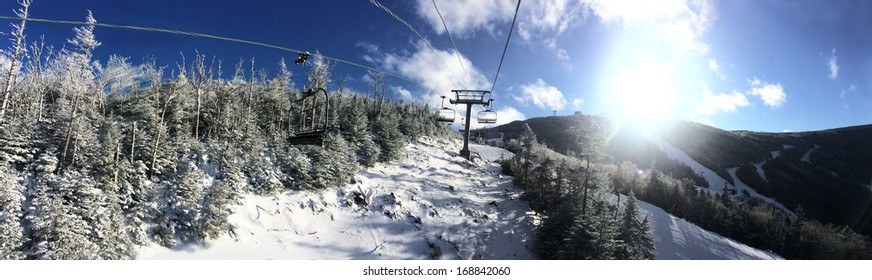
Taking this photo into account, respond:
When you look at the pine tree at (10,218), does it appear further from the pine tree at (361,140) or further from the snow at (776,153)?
the snow at (776,153)

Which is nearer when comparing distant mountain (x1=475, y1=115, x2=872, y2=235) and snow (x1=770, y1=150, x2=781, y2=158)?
distant mountain (x1=475, y1=115, x2=872, y2=235)

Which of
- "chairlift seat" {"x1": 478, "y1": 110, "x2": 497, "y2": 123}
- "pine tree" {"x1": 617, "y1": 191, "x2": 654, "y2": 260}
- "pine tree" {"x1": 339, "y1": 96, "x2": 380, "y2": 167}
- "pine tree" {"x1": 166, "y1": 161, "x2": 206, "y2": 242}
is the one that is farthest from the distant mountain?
"pine tree" {"x1": 166, "y1": 161, "x2": 206, "y2": 242}

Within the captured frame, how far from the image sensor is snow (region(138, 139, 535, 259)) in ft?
35.0

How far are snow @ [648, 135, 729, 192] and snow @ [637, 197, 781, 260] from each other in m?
37.9

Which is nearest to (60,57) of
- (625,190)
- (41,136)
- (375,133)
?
(41,136)

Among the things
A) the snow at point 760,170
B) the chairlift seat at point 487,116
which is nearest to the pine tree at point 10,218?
the chairlift seat at point 487,116

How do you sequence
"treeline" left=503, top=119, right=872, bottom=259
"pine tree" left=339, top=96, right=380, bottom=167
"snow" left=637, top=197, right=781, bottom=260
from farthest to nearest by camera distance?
"pine tree" left=339, top=96, right=380, bottom=167
"snow" left=637, top=197, right=781, bottom=260
"treeline" left=503, top=119, right=872, bottom=259

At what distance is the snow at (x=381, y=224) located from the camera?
10.7 metres

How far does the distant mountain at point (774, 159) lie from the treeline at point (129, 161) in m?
18.4

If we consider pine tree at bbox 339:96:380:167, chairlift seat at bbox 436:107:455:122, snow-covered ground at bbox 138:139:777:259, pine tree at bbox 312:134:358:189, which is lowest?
snow-covered ground at bbox 138:139:777:259

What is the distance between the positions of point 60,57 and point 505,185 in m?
27.7

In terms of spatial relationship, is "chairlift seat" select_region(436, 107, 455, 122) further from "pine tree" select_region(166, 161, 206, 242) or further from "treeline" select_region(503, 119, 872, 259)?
"pine tree" select_region(166, 161, 206, 242)

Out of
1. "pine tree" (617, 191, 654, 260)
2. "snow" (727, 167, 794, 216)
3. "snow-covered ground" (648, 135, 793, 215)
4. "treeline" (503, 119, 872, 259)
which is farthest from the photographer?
"snow-covered ground" (648, 135, 793, 215)

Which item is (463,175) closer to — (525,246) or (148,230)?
(525,246)
